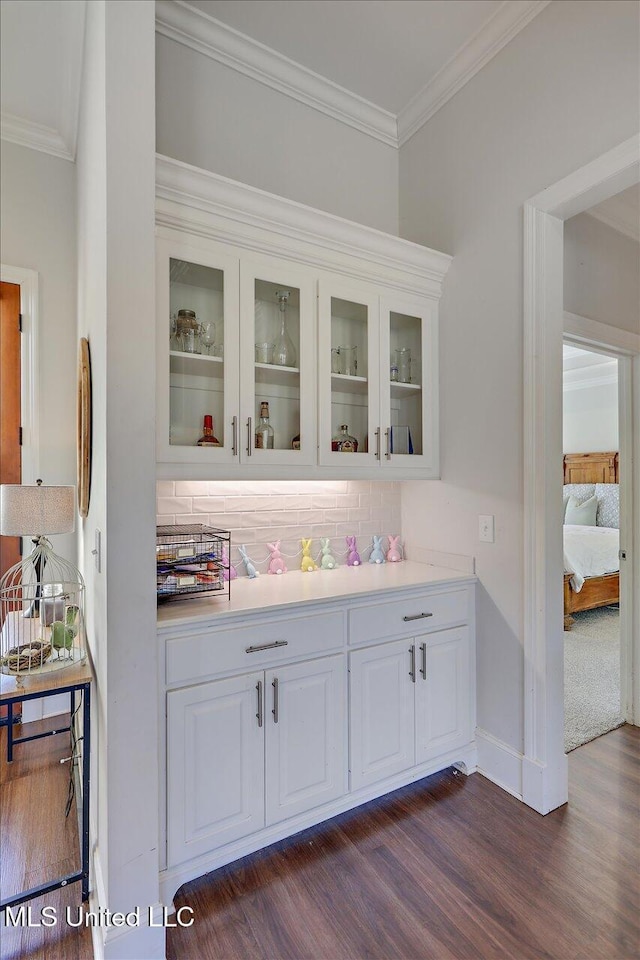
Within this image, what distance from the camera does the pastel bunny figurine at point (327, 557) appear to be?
2.51m

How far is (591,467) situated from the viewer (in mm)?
6711

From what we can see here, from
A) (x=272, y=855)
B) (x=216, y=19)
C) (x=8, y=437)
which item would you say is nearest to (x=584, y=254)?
(x=216, y=19)

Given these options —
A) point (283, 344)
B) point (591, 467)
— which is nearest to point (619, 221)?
point (283, 344)

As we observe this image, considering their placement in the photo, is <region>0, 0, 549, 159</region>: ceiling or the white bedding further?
the white bedding

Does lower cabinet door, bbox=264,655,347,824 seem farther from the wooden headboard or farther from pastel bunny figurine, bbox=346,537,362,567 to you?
the wooden headboard

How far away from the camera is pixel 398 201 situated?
2932 millimetres

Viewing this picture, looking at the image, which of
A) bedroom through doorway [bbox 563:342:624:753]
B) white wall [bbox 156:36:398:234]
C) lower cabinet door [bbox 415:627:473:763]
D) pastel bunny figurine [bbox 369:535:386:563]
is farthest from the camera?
bedroom through doorway [bbox 563:342:624:753]

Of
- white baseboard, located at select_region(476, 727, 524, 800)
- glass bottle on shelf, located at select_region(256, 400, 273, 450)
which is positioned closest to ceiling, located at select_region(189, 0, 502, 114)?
glass bottle on shelf, located at select_region(256, 400, 273, 450)

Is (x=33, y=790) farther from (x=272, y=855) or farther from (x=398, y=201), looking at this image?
(x=398, y=201)

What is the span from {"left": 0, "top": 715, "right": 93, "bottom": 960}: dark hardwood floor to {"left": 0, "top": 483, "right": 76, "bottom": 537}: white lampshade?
45.2 inches

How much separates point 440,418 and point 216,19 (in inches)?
82.2

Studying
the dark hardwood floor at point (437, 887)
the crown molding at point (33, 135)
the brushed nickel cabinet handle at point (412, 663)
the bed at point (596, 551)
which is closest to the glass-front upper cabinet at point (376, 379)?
the brushed nickel cabinet handle at point (412, 663)

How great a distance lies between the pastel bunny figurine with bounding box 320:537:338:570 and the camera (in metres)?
2.51

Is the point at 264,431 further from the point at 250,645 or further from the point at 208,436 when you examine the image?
the point at 250,645
